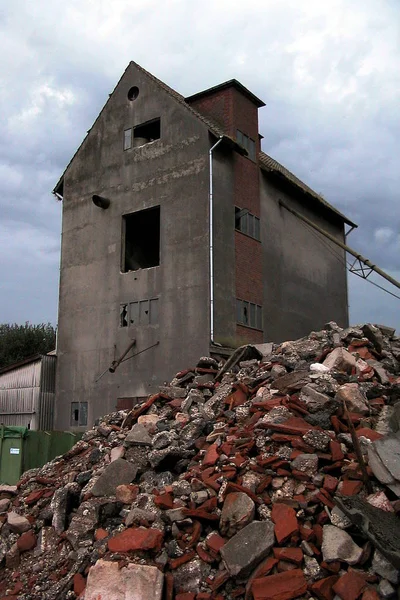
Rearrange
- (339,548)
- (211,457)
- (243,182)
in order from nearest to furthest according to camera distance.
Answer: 1. (339,548)
2. (211,457)
3. (243,182)

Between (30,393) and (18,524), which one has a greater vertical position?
(30,393)

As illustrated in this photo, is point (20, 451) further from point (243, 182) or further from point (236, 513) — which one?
point (243, 182)

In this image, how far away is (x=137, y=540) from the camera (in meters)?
7.39

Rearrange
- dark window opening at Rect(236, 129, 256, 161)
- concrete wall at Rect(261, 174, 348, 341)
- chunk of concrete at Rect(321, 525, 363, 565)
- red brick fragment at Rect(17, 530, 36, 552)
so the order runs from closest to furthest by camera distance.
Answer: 1. chunk of concrete at Rect(321, 525, 363, 565)
2. red brick fragment at Rect(17, 530, 36, 552)
3. dark window opening at Rect(236, 129, 256, 161)
4. concrete wall at Rect(261, 174, 348, 341)

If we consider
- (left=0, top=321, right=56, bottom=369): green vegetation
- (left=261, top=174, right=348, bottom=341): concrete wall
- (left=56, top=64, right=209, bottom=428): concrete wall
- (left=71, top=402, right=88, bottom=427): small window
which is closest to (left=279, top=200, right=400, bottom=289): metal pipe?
(left=261, top=174, right=348, bottom=341): concrete wall

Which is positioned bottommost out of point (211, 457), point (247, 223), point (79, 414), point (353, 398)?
point (211, 457)

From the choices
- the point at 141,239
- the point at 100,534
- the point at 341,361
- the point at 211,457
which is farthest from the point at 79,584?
the point at 141,239

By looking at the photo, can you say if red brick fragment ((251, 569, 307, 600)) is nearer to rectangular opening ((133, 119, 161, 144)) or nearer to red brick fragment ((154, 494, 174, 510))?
red brick fragment ((154, 494, 174, 510))

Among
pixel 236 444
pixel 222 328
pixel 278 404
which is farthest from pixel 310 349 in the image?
pixel 222 328

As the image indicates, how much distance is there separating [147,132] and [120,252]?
4878 millimetres

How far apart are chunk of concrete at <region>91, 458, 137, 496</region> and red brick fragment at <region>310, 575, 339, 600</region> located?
12.1 feet

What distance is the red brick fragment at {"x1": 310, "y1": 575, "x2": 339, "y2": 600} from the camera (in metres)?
6.36

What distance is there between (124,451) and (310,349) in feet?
15.2

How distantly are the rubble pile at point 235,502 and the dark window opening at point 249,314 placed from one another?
8.50 m
